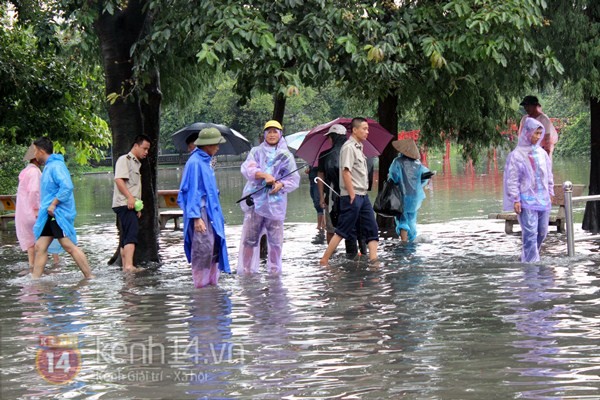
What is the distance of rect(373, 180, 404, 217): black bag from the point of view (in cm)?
1627

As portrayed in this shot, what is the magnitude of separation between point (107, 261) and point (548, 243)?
A: 21.3ft

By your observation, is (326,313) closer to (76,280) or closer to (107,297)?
(107,297)

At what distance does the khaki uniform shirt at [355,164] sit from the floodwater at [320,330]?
101cm

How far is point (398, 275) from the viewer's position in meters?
12.4

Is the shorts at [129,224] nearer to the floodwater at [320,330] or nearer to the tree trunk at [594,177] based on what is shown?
the floodwater at [320,330]

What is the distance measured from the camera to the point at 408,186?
16.6 metres

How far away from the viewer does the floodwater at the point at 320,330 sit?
696 centimetres

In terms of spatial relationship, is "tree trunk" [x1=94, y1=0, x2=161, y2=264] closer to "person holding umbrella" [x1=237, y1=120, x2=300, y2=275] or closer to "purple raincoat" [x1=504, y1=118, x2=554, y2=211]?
"person holding umbrella" [x1=237, y1=120, x2=300, y2=275]

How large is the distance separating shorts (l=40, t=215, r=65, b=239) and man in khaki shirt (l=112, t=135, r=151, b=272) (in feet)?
3.43

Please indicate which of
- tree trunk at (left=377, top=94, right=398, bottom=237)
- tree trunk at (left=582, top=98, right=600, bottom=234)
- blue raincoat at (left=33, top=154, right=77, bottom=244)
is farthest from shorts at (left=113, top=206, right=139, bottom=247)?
tree trunk at (left=582, top=98, right=600, bottom=234)

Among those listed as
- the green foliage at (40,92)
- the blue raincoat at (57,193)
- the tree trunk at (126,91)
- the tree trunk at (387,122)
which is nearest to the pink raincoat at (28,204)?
the tree trunk at (126,91)

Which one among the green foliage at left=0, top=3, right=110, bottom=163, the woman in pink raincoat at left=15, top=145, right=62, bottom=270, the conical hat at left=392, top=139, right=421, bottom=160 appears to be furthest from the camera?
the green foliage at left=0, top=3, right=110, bottom=163

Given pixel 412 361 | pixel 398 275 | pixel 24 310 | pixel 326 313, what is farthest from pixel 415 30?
pixel 412 361

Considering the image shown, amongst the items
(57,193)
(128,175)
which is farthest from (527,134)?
(57,193)
